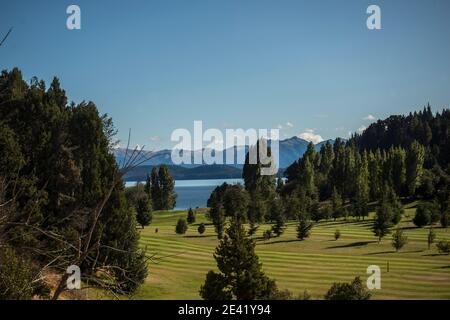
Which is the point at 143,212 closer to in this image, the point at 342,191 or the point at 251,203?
the point at 251,203

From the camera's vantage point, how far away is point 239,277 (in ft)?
65.5

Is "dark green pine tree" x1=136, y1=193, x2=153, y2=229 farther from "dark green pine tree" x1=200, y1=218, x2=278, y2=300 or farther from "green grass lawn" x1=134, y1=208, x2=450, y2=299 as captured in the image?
"dark green pine tree" x1=200, y1=218, x2=278, y2=300

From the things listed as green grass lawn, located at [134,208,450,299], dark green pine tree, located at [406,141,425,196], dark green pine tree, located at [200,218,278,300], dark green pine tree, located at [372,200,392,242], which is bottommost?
green grass lawn, located at [134,208,450,299]

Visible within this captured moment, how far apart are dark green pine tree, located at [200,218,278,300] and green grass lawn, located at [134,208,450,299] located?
3.19m

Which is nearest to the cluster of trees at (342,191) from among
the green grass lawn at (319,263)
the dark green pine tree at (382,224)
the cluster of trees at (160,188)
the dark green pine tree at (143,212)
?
the dark green pine tree at (382,224)

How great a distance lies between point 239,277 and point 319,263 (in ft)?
74.5

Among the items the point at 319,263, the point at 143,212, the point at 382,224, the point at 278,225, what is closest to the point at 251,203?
the point at 278,225

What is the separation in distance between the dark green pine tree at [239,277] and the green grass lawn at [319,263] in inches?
126

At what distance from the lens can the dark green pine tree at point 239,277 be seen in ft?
63.9

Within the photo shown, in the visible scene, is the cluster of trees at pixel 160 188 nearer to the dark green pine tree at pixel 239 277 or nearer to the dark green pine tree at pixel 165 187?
the dark green pine tree at pixel 165 187

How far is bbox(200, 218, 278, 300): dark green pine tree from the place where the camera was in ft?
63.9

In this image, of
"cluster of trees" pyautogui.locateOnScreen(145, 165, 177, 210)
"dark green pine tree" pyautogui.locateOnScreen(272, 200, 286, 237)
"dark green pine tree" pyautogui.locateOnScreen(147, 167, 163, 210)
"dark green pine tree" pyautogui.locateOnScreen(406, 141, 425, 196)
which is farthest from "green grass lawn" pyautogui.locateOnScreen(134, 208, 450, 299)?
"dark green pine tree" pyautogui.locateOnScreen(147, 167, 163, 210)
